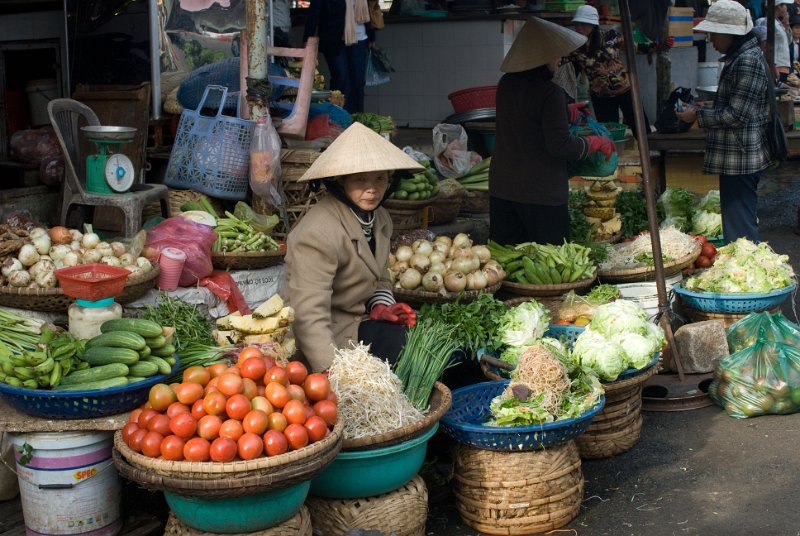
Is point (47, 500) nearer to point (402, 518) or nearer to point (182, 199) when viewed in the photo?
point (402, 518)

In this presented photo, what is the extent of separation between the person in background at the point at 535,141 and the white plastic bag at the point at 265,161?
5.31ft

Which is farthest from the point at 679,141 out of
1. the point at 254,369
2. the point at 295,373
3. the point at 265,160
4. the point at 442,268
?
the point at 254,369

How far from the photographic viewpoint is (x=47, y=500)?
415 centimetres

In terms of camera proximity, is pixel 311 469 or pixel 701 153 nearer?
pixel 311 469

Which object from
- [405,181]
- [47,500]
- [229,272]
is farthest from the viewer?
[405,181]

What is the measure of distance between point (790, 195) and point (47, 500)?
449 inches

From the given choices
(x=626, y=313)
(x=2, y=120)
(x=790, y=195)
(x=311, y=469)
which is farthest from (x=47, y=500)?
(x=790, y=195)

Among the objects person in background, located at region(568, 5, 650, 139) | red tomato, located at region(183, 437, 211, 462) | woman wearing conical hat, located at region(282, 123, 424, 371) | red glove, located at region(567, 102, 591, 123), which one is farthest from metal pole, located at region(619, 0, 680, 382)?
person in background, located at region(568, 5, 650, 139)

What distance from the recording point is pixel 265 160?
6285 mm

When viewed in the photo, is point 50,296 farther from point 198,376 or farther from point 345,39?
point 345,39

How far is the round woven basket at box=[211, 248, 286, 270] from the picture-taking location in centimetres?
573

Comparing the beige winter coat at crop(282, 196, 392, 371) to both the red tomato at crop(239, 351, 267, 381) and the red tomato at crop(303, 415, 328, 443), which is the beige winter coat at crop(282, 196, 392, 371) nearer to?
the red tomato at crop(239, 351, 267, 381)

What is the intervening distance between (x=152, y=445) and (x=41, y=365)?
27.1 inches

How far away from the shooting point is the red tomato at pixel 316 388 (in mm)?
4016
